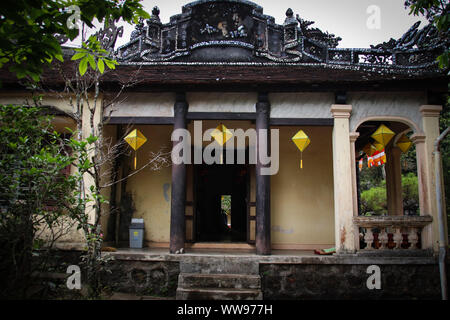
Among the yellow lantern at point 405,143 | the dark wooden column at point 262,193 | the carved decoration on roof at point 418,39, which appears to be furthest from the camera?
the yellow lantern at point 405,143

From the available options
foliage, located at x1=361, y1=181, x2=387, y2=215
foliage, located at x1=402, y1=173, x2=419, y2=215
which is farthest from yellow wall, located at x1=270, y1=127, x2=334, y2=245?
foliage, located at x1=361, y1=181, x2=387, y2=215

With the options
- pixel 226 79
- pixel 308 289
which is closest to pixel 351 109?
pixel 226 79

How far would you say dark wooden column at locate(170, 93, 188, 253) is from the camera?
6.73 m

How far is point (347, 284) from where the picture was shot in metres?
6.29

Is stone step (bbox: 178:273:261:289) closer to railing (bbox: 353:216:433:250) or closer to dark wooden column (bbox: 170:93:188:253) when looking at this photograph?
dark wooden column (bbox: 170:93:188:253)

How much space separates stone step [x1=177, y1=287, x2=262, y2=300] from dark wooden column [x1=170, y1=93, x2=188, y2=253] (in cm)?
95

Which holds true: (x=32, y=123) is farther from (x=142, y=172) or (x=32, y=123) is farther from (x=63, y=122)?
(x=142, y=172)

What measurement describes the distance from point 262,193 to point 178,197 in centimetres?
179

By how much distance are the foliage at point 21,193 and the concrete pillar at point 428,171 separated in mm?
6731

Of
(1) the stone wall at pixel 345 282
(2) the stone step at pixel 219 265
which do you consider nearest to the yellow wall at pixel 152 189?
(2) the stone step at pixel 219 265

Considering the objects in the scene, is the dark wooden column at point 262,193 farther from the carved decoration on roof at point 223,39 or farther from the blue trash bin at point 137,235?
the blue trash bin at point 137,235

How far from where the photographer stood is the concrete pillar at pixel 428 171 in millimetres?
6461

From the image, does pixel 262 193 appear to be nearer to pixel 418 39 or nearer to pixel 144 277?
pixel 144 277

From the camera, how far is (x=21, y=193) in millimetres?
4629
